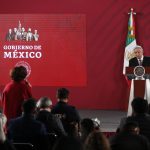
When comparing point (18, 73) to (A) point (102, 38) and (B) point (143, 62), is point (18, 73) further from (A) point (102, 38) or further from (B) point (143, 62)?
(A) point (102, 38)

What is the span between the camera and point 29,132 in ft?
17.9

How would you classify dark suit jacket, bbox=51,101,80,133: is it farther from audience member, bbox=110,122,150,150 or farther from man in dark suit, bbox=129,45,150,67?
man in dark suit, bbox=129,45,150,67

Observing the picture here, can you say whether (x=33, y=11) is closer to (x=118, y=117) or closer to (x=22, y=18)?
(x=22, y=18)

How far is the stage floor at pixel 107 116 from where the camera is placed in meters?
9.45

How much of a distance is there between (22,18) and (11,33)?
42 centimetres

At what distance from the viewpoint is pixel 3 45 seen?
11.9 meters

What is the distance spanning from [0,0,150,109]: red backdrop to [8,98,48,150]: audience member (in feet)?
19.8

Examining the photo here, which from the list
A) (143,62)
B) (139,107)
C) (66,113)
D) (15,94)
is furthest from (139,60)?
(139,107)

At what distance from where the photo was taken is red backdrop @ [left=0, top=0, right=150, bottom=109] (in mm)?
11336

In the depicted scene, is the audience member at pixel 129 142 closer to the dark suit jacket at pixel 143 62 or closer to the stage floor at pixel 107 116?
the stage floor at pixel 107 116

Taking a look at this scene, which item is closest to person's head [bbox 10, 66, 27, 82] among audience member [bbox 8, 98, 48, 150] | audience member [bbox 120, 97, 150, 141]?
audience member [bbox 8, 98, 48, 150]

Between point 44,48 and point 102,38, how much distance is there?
131 cm

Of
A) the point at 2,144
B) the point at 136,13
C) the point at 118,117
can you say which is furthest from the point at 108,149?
the point at 136,13

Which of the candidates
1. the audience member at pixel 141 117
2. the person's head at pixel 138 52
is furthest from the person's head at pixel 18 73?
the person's head at pixel 138 52
